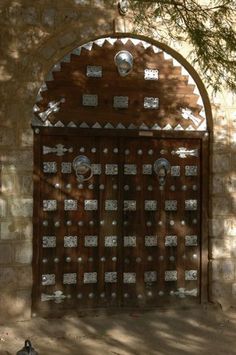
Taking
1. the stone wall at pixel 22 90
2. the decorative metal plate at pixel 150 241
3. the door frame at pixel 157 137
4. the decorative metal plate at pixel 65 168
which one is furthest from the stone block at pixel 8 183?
the decorative metal plate at pixel 150 241

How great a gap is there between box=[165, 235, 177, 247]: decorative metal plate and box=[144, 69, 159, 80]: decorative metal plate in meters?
1.80

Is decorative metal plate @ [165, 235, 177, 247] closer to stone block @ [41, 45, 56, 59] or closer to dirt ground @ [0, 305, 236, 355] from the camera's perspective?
dirt ground @ [0, 305, 236, 355]

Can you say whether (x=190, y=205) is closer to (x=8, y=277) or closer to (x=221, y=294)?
(x=221, y=294)

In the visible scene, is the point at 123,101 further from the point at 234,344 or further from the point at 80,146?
the point at 234,344

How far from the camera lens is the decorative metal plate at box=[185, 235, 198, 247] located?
7.11 meters

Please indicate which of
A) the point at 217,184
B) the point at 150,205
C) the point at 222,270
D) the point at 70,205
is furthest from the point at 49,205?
the point at 222,270

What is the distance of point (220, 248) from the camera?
7.08 meters

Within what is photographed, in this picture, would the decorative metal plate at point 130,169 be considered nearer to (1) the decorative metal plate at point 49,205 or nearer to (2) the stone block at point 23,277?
(1) the decorative metal plate at point 49,205

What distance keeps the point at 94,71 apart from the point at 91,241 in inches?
73.4

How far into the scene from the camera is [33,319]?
654 centimetres

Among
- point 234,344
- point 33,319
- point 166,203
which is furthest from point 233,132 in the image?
point 33,319

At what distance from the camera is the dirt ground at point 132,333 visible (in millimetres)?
5812

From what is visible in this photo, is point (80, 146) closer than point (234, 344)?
No

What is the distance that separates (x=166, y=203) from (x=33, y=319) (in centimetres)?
194
